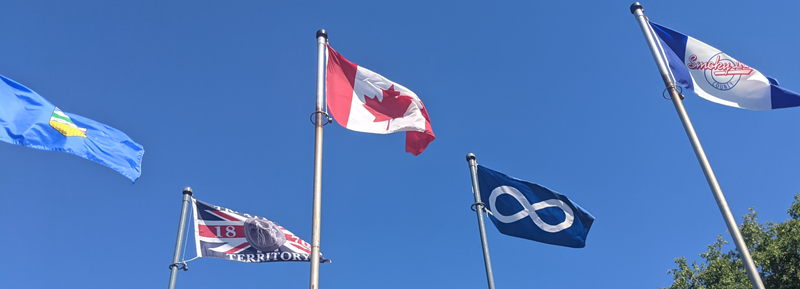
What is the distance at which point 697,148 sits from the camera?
13.1m

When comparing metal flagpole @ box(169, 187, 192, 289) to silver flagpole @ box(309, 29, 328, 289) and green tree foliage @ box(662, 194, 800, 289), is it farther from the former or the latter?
green tree foliage @ box(662, 194, 800, 289)

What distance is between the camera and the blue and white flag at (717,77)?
44.8 feet

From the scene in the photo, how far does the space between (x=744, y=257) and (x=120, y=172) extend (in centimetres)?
1187

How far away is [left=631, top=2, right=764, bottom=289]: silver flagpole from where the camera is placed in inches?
441

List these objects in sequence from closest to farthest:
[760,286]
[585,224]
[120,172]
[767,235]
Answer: [760,286] < [120,172] < [585,224] < [767,235]

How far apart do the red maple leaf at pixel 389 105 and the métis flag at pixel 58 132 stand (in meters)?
4.91

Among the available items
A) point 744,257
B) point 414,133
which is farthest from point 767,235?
point 414,133

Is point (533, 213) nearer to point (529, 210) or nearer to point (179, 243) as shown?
point (529, 210)

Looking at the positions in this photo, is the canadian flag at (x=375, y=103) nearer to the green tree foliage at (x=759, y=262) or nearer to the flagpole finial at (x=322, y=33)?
the flagpole finial at (x=322, y=33)

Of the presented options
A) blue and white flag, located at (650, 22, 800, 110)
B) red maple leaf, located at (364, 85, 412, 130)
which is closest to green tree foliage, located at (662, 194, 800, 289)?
blue and white flag, located at (650, 22, 800, 110)

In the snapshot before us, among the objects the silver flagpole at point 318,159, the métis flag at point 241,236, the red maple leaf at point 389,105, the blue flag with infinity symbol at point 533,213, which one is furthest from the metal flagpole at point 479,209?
the silver flagpole at point 318,159

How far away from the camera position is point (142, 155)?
12992 mm

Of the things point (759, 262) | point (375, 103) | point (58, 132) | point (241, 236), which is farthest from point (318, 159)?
point (759, 262)

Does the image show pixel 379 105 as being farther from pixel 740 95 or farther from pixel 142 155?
pixel 740 95
